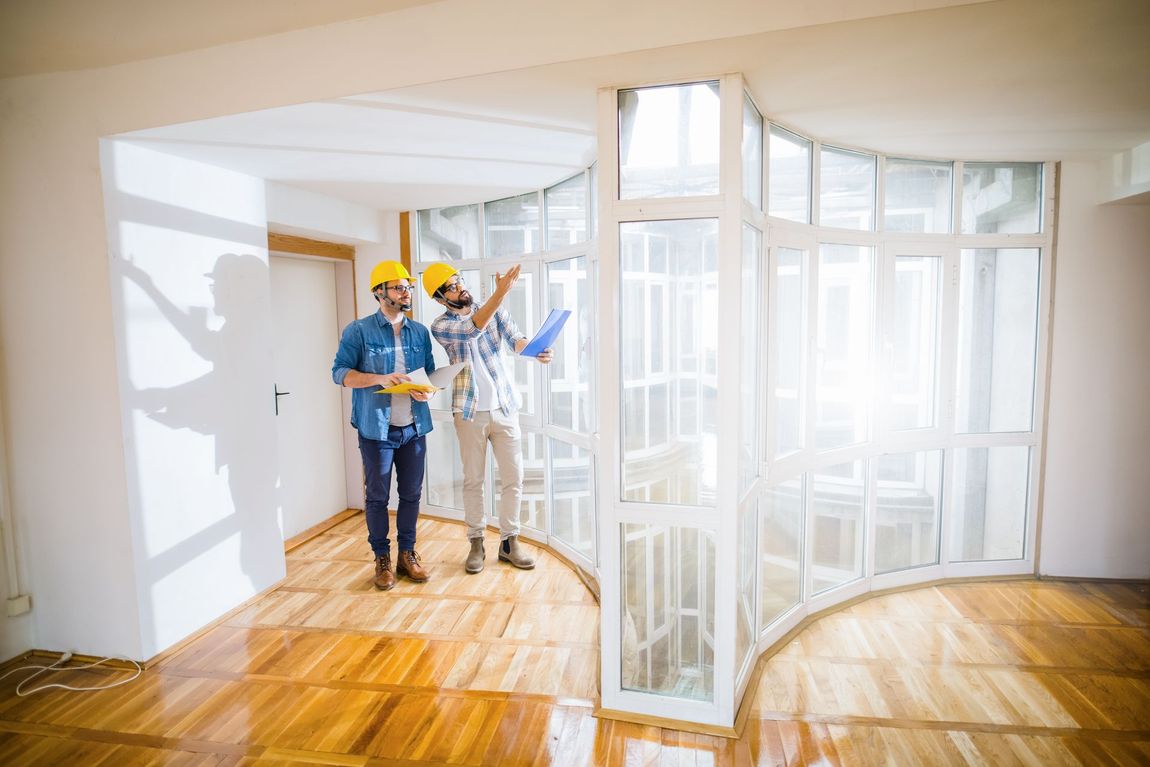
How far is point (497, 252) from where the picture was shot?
428cm

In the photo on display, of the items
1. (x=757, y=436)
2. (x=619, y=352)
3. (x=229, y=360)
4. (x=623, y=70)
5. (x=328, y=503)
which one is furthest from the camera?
(x=328, y=503)

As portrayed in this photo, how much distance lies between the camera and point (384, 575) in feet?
11.7

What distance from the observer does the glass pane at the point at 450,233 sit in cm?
440

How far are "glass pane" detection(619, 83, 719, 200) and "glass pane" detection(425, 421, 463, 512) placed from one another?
Result: 2.86m

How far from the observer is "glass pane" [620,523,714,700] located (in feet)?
7.73

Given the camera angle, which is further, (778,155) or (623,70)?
(778,155)

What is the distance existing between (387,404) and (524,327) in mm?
1116

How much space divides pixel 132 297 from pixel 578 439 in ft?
7.54

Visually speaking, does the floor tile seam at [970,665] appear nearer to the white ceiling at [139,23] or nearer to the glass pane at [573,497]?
the glass pane at [573,497]

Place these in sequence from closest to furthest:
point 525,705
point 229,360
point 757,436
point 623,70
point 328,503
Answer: point 623,70
point 525,705
point 757,436
point 229,360
point 328,503

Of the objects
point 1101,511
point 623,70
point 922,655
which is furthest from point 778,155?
point 1101,511

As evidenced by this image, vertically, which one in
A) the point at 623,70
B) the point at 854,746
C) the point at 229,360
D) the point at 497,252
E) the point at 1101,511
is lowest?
the point at 854,746

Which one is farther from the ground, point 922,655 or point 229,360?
point 229,360

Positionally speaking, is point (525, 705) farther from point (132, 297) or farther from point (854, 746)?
point (132, 297)
